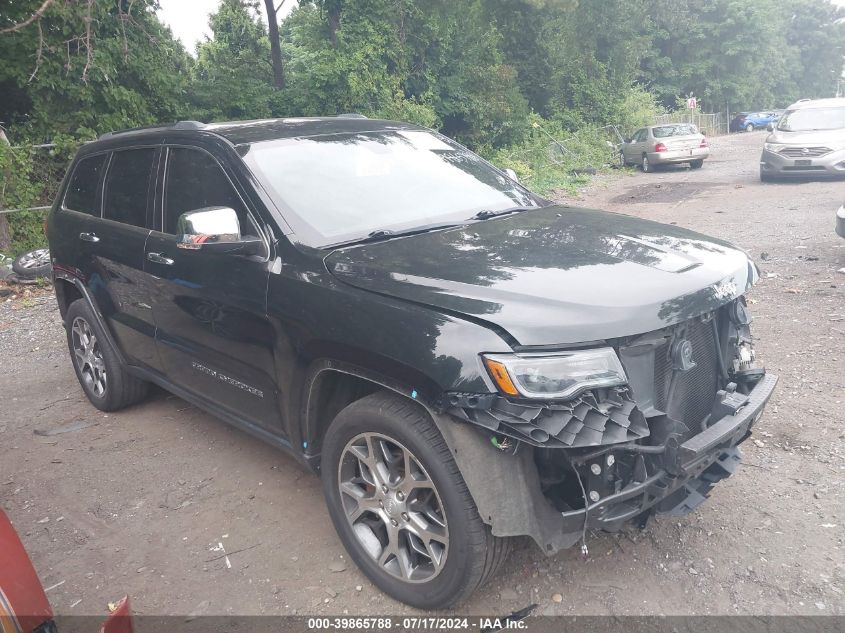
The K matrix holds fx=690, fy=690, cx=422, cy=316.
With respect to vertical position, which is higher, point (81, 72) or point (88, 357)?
point (81, 72)

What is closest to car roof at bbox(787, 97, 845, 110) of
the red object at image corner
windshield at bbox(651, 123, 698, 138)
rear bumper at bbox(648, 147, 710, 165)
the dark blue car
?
rear bumper at bbox(648, 147, 710, 165)

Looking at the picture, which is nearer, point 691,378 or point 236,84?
point 691,378

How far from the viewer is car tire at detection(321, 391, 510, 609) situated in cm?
256

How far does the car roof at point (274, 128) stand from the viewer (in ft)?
12.4

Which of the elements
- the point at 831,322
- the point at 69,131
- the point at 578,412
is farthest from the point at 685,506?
the point at 69,131

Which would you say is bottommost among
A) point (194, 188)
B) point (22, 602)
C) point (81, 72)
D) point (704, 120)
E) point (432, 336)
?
point (22, 602)

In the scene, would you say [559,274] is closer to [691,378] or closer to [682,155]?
[691,378]

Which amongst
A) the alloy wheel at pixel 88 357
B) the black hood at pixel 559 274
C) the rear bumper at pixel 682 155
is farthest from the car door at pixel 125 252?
the rear bumper at pixel 682 155

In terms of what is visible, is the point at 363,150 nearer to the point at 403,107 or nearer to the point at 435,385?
the point at 435,385

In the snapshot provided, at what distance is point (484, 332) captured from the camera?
2.43 metres

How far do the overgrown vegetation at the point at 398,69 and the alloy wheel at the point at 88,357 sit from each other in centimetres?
483

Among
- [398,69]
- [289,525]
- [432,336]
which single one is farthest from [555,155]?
[432,336]

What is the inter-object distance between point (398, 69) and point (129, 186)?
66.0 feet

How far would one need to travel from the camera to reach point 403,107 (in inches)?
878
